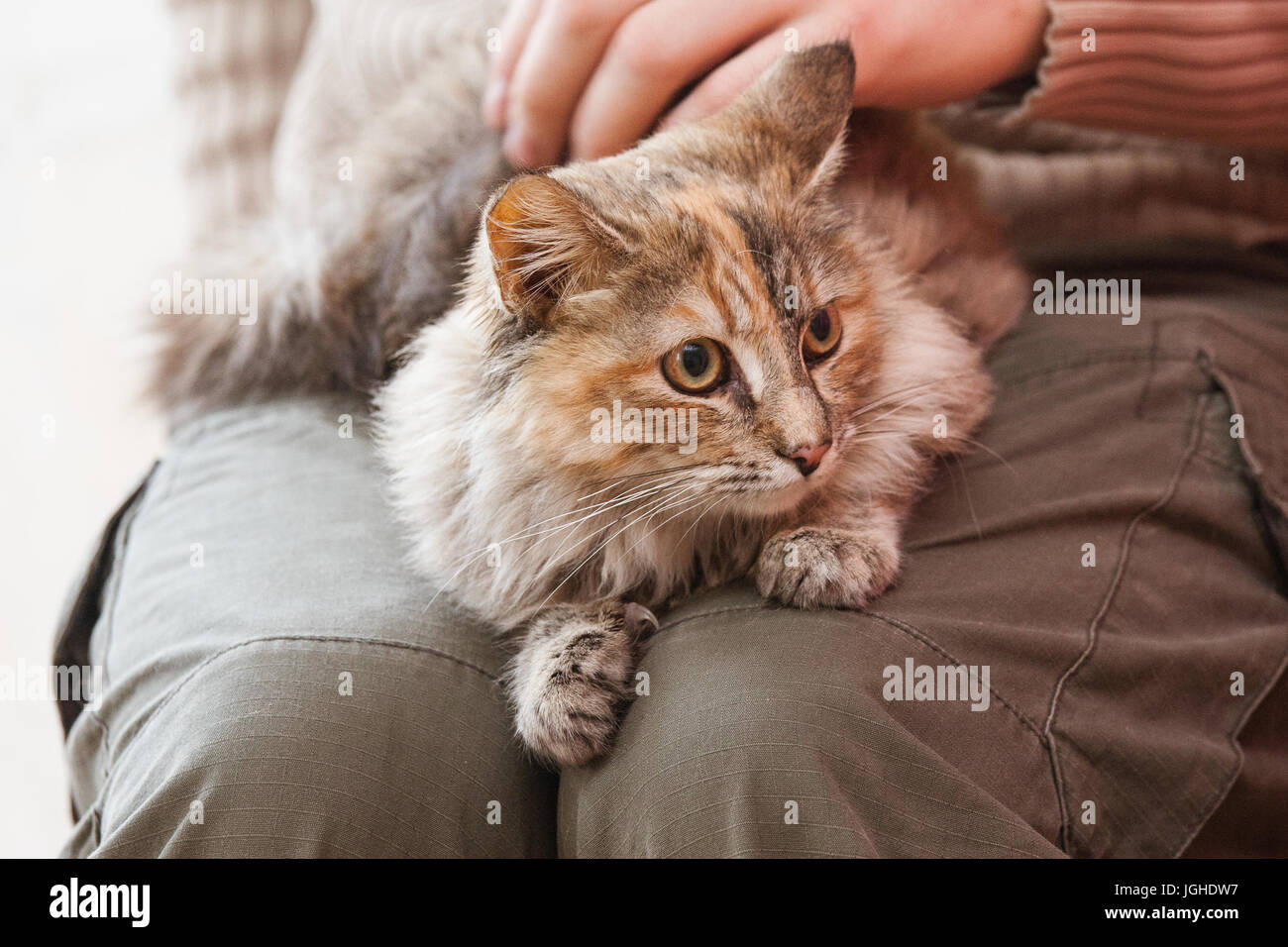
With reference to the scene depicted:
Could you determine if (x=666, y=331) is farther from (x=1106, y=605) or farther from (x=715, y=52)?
(x=1106, y=605)

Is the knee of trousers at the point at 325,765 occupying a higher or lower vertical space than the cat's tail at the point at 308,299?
lower

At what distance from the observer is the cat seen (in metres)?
1.25

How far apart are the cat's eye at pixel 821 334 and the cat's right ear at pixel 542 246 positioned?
28 centimetres

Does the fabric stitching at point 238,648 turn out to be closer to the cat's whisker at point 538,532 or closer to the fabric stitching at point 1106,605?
the cat's whisker at point 538,532

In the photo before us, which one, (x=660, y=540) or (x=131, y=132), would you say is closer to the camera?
(x=660, y=540)

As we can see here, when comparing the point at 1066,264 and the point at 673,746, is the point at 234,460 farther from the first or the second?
the point at 1066,264

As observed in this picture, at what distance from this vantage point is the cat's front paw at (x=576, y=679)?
1.20 metres

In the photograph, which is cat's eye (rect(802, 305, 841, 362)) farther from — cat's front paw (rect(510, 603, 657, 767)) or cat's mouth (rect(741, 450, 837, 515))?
cat's front paw (rect(510, 603, 657, 767))

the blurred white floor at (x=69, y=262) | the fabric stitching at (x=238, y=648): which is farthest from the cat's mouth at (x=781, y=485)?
the blurred white floor at (x=69, y=262)

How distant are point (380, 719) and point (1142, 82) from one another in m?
1.42

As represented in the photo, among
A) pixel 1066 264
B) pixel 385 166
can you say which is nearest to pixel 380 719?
pixel 385 166

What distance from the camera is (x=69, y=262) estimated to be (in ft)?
12.0

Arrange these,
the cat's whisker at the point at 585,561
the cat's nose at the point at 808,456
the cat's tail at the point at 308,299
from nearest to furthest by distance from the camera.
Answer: the cat's nose at the point at 808,456
the cat's whisker at the point at 585,561
the cat's tail at the point at 308,299

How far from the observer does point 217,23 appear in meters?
2.54
